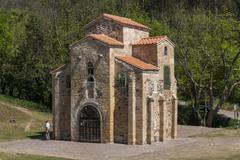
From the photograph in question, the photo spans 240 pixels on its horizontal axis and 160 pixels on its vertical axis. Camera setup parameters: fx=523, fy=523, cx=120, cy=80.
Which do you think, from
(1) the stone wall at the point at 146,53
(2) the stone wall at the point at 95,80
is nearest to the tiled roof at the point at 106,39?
(2) the stone wall at the point at 95,80

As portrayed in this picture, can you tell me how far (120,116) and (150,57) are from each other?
17.6 ft

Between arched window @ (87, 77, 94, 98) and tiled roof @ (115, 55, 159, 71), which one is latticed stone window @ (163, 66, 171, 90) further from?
arched window @ (87, 77, 94, 98)

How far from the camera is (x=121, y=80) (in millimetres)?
37594

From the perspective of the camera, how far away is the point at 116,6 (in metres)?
75.0

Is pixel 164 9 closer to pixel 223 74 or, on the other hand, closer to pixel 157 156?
pixel 223 74

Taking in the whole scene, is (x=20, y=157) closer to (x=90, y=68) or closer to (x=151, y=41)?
(x=90, y=68)

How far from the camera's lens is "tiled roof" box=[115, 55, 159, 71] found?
37.2 m

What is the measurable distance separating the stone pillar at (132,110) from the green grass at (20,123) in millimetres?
9164

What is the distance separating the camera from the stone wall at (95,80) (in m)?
37.6

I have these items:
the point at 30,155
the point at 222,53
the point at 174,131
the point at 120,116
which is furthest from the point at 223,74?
the point at 30,155

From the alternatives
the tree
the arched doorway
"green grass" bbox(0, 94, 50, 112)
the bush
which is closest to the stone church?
the arched doorway

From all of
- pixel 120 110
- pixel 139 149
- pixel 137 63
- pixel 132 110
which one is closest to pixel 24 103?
pixel 120 110

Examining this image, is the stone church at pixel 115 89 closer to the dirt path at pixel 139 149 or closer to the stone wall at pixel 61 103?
the stone wall at pixel 61 103

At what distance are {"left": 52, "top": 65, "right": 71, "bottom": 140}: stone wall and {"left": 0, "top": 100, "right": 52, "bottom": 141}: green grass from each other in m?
2.90
